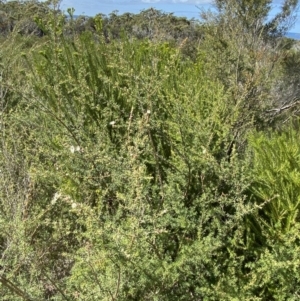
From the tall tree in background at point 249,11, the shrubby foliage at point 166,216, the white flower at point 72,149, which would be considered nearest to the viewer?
the shrubby foliage at point 166,216

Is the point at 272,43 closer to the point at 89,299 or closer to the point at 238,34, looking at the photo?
the point at 238,34

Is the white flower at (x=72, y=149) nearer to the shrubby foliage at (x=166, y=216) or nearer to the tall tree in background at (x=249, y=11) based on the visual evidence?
the shrubby foliage at (x=166, y=216)

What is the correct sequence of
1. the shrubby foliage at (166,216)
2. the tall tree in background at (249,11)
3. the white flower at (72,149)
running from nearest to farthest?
the shrubby foliage at (166,216) → the white flower at (72,149) → the tall tree in background at (249,11)

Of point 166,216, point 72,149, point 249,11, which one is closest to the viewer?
point 166,216

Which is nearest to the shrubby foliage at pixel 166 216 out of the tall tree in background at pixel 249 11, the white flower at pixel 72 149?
the white flower at pixel 72 149

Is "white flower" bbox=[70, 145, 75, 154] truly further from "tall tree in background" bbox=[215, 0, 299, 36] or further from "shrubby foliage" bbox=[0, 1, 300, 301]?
"tall tree in background" bbox=[215, 0, 299, 36]

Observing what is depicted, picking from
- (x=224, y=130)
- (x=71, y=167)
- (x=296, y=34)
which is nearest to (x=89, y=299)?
(x=71, y=167)

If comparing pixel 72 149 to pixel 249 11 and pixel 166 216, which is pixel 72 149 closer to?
pixel 166 216

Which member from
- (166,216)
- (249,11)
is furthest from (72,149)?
(249,11)

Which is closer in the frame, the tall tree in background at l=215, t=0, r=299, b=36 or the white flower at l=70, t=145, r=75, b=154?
the white flower at l=70, t=145, r=75, b=154

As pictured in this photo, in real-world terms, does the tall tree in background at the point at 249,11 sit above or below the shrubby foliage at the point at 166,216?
above

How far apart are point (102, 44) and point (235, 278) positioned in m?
2.16

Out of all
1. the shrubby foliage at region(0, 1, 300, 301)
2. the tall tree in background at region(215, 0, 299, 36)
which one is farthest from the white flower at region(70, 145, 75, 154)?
the tall tree in background at region(215, 0, 299, 36)

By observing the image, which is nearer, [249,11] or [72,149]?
[72,149]
